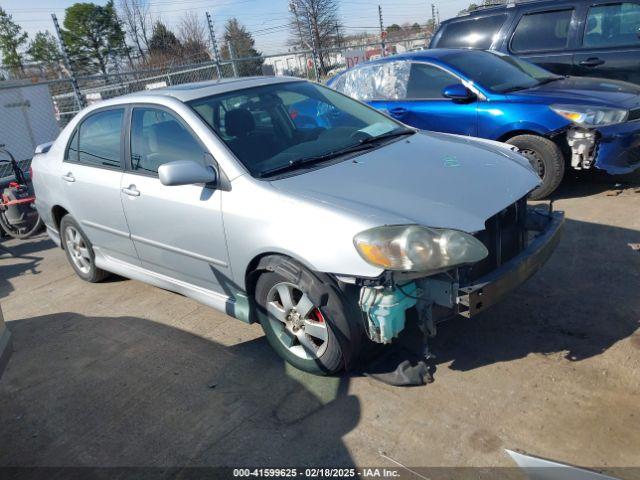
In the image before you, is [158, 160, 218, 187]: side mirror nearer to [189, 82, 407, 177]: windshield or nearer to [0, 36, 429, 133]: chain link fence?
[189, 82, 407, 177]: windshield

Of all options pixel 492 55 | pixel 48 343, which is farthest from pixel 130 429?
pixel 492 55

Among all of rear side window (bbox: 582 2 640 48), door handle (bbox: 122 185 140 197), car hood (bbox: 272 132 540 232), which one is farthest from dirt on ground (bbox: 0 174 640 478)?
rear side window (bbox: 582 2 640 48)

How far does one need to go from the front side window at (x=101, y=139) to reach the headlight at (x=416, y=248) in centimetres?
237

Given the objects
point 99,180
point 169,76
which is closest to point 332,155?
point 99,180

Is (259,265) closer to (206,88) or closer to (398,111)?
(206,88)

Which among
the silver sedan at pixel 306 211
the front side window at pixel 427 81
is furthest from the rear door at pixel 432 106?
the silver sedan at pixel 306 211

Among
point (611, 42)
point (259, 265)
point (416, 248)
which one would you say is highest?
point (611, 42)

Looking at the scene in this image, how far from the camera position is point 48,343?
421cm

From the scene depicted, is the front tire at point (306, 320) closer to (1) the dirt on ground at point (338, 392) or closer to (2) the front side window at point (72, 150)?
(1) the dirt on ground at point (338, 392)

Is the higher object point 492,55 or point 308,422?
point 492,55

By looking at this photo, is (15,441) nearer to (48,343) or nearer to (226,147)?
(48,343)

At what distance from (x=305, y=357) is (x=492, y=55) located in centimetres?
495

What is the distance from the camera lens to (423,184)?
3.06 m

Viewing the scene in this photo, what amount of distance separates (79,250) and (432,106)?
406 cm
